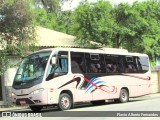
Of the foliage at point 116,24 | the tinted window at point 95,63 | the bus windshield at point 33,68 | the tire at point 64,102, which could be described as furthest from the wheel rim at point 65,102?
the foliage at point 116,24

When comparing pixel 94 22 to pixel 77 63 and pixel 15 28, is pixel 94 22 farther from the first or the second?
pixel 77 63

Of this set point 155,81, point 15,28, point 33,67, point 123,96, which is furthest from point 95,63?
point 155,81

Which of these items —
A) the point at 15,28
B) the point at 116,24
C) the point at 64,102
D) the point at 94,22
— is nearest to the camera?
the point at 64,102

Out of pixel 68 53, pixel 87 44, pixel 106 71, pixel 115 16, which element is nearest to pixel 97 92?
pixel 106 71

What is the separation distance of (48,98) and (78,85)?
85.9 inches

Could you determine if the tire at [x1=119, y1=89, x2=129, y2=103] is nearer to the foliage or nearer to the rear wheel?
the rear wheel

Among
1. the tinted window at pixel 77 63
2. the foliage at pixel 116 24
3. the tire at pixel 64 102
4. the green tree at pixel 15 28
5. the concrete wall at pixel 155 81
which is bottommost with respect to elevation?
the tire at pixel 64 102

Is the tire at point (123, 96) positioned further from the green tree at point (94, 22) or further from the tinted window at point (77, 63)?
the green tree at point (94, 22)

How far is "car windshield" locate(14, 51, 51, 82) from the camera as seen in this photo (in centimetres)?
1862

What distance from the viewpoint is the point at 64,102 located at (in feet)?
62.7

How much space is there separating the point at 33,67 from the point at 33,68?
9 centimetres

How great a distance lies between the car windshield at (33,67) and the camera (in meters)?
18.6

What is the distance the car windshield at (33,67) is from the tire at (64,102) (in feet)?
5.10

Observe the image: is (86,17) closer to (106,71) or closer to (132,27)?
(132,27)
